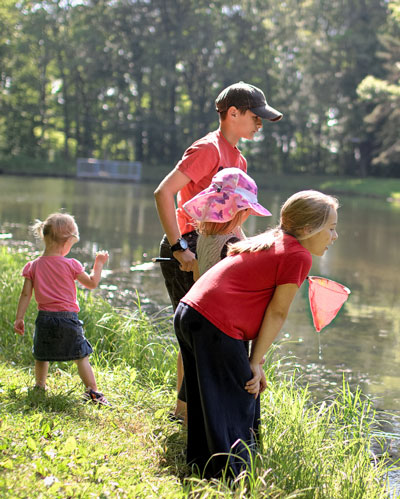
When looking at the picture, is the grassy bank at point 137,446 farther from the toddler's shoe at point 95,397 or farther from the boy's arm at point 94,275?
the boy's arm at point 94,275

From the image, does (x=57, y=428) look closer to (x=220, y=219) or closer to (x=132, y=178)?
(x=220, y=219)

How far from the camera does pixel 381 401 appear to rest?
5281mm

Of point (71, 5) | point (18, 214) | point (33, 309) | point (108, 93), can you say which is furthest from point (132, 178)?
point (33, 309)

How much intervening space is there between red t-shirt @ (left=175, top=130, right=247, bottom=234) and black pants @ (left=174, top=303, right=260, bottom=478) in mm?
831

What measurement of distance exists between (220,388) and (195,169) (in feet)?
→ 3.88

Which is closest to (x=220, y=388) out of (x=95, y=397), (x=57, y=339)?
(x=95, y=397)

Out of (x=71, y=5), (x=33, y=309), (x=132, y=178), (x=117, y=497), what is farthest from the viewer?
(x=71, y=5)

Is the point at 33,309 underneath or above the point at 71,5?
underneath

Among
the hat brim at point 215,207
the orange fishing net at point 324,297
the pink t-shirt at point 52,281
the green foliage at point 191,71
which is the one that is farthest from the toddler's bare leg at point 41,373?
the green foliage at point 191,71

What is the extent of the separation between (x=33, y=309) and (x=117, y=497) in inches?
133

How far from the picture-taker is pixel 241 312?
117 inches

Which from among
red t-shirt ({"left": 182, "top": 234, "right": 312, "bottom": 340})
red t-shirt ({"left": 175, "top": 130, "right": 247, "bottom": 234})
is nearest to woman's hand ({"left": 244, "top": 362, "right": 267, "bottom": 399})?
red t-shirt ({"left": 182, "top": 234, "right": 312, "bottom": 340})

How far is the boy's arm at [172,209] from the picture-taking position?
Answer: 3566 mm

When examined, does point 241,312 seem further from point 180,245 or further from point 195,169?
point 195,169
